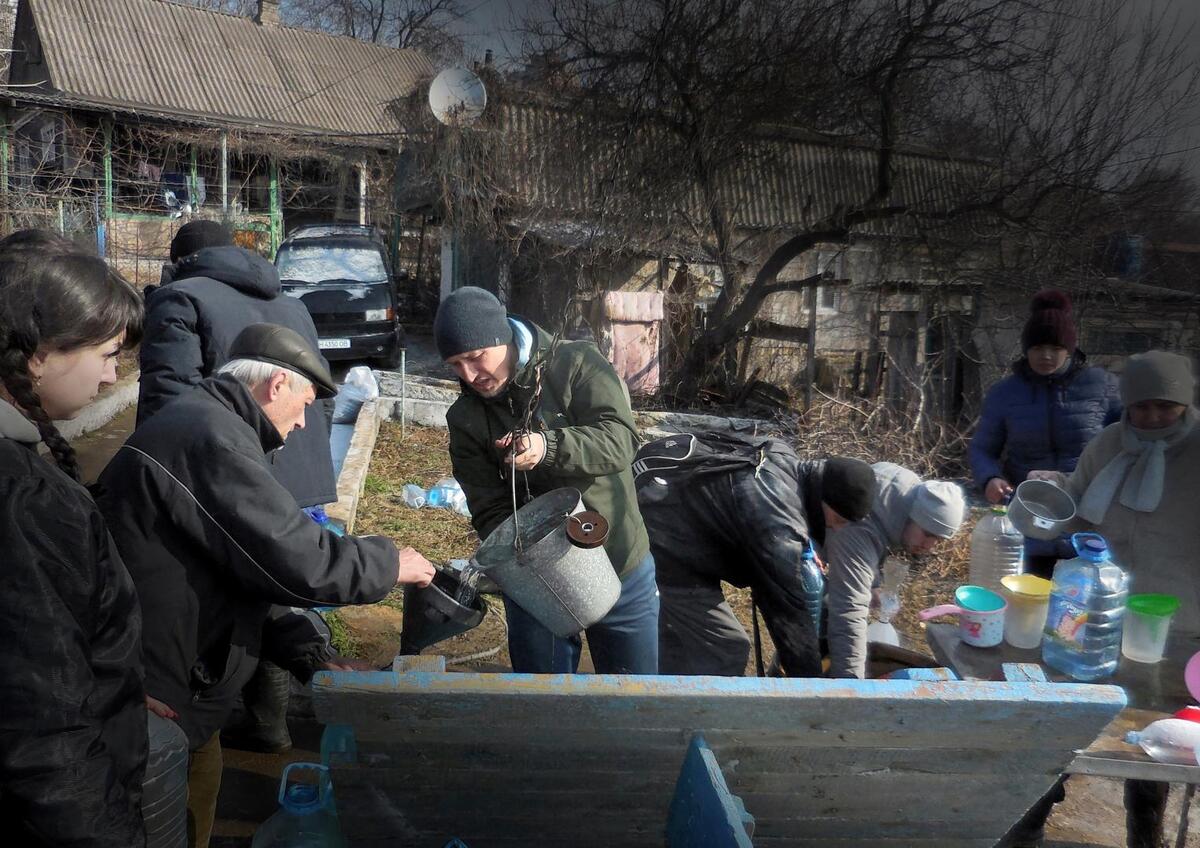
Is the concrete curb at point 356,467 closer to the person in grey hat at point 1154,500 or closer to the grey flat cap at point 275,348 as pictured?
the grey flat cap at point 275,348

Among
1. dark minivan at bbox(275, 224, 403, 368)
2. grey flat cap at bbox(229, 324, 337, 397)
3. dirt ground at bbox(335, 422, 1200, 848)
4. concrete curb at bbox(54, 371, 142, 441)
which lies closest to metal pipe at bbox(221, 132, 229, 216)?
dark minivan at bbox(275, 224, 403, 368)

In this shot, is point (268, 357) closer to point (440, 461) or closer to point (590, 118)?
point (440, 461)

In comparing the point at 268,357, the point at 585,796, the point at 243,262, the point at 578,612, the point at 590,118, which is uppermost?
the point at 590,118

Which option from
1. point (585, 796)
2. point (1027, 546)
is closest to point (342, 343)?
point (1027, 546)

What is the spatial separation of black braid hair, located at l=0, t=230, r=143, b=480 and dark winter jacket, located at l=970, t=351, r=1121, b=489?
133 inches

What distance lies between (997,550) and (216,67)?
76.8 ft

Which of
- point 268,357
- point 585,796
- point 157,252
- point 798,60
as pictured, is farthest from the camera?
point 157,252

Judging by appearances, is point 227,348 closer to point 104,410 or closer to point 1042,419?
point 1042,419

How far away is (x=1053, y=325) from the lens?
3625 mm

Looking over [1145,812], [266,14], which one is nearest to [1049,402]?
[1145,812]

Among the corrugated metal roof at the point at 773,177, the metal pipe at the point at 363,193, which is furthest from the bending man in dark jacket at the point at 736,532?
the metal pipe at the point at 363,193

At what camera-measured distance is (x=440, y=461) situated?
305 inches

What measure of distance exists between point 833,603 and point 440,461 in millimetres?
5449

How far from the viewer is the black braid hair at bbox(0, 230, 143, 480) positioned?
4.41 ft
